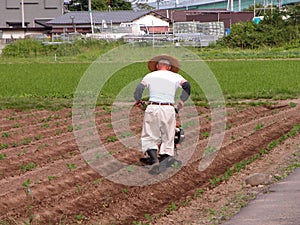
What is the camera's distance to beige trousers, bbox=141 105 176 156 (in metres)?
9.47

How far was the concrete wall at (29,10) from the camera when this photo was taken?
7281cm

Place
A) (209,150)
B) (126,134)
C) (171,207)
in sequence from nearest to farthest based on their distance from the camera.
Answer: (171,207) → (209,150) → (126,134)

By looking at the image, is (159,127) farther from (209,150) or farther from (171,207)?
(209,150)

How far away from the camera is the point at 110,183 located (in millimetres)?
9094

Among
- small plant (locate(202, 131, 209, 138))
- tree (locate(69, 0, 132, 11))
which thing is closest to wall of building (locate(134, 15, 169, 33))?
tree (locate(69, 0, 132, 11))

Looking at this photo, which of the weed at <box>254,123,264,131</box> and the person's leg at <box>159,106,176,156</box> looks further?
the weed at <box>254,123,264,131</box>

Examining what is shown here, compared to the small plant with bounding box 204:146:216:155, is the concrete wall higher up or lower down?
higher up

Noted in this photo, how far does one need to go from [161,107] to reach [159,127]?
25 centimetres

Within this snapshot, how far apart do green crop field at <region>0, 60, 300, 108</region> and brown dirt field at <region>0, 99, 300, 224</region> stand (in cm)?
640

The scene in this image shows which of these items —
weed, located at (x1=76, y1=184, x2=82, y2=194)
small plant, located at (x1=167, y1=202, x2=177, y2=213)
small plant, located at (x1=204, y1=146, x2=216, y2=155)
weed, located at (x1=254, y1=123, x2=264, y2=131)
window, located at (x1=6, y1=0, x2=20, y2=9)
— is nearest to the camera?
small plant, located at (x1=167, y1=202, x2=177, y2=213)

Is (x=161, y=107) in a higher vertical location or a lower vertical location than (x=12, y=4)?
lower

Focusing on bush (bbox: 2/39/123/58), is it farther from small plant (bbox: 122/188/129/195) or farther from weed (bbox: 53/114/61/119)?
small plant (bbox: 122/188/129/195)

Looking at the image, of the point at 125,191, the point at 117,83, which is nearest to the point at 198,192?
the point at 125,191

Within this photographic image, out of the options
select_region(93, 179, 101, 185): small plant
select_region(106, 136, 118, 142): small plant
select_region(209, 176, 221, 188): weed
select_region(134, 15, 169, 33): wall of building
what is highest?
select_region(134, 15, 169, 33): wall of building
